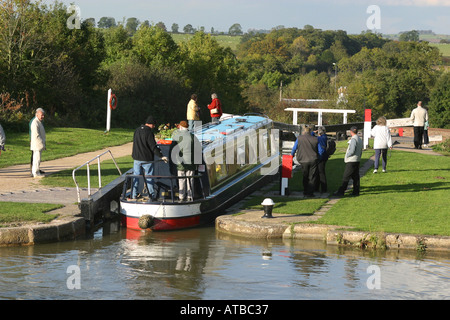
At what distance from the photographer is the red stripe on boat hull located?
1327 cm

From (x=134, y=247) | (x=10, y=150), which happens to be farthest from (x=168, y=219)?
(x=10, y=150)

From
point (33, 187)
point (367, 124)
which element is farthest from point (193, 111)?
point (367, 124)

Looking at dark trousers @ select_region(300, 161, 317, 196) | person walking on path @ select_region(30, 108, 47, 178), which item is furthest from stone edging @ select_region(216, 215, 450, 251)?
person walking on path @ select_region(30, 108, 47, 178)

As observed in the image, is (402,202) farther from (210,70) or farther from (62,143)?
(210,70)

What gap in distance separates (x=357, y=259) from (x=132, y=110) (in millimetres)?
27290

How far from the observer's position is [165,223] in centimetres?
1328

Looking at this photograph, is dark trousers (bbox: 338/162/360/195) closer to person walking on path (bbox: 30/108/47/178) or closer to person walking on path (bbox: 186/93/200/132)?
person walking on path (bbox: 186/93/200/132)

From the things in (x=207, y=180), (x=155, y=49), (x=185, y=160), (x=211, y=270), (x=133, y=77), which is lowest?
(x=211, y=270)

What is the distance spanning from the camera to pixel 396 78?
9894 cm

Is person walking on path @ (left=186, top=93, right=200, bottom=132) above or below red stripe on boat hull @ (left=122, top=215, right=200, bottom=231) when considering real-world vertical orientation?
above

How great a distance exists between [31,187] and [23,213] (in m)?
3.03

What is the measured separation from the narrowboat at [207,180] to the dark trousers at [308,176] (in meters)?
1.44

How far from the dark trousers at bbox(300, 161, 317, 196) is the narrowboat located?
1.44m
